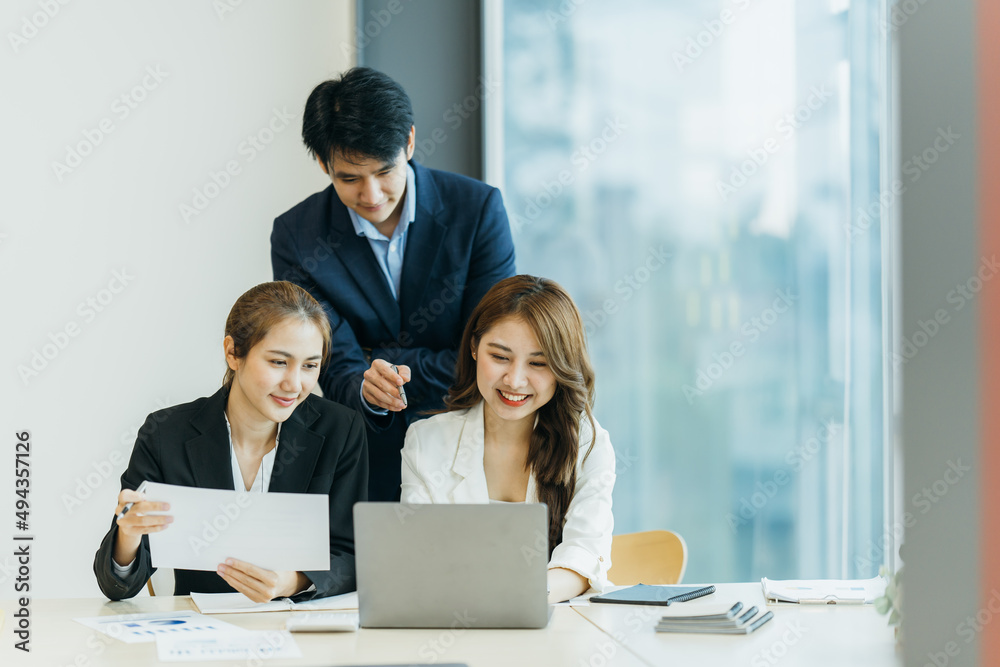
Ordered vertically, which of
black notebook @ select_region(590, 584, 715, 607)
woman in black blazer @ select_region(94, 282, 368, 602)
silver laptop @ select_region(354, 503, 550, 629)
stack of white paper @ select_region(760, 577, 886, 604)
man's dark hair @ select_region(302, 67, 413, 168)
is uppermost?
man's dark hair @ select_region(302, 67, 413, 168)

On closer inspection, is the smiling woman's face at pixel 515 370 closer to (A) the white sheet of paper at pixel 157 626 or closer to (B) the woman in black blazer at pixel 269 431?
(B) the woman in black blazer at pixel 269 431

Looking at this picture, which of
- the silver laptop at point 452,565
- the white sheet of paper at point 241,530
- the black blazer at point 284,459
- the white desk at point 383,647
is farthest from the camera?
the black blazer at point 284,459

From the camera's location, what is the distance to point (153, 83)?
3.04m

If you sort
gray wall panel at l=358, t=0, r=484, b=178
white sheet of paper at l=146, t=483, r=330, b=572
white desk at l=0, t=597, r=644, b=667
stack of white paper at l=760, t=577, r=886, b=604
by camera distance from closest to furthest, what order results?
white desk at l=0, t=597, r=644, b=667, white sheet of paper at l=146, t=483, r=330, b=572, stack of white paper at l=760, t=577, r=886, b=604, gray wall panel at l=358, t=0, r=484, b=178

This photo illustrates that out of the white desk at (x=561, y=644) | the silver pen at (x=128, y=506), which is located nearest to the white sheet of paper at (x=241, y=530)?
the silver pen at (x=128, y=506)

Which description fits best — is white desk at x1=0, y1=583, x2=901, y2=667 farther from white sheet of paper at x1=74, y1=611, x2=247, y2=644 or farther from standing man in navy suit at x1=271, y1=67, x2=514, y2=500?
standing man in navy suit at x1=271, y1=67, x2=514, y2=500

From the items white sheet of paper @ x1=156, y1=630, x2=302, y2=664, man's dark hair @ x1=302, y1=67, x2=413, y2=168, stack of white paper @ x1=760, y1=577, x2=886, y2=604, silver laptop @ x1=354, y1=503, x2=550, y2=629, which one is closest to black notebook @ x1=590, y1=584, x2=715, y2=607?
stack of white paper @ x1=760, y1=577, x2=886, y2=604

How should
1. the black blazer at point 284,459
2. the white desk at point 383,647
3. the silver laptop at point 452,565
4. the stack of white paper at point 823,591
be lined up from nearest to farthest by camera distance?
the white desk at point 383,647, the silver laptop at point 452,565, the stack of white paper at point 823,591, the black blazer at point 284,459

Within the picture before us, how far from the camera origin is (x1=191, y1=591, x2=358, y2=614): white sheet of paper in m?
1.72

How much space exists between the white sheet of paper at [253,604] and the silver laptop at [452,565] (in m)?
0.24

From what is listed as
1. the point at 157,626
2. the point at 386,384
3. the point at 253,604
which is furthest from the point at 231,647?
the point at 386,384

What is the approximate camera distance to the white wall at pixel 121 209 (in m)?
2.89

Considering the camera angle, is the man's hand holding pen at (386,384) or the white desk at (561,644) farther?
the man's hand holding pen at (386,384)

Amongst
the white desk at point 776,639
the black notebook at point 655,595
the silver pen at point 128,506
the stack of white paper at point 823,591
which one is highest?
the silver pen at point 128,506
